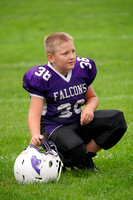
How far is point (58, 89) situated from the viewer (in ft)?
11.7

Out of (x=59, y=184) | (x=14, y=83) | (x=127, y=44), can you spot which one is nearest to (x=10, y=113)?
(x=14, y=83)

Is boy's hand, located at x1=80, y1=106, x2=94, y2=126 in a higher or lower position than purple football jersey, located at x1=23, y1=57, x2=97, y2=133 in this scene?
lower

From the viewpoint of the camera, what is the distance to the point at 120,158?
157 inches

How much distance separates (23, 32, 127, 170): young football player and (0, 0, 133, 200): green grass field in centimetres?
25

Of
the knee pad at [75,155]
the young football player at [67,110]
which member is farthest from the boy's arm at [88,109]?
the knee pad at [75,155]

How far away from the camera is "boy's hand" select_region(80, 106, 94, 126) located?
3580 mm

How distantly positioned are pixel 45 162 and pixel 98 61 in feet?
26.3

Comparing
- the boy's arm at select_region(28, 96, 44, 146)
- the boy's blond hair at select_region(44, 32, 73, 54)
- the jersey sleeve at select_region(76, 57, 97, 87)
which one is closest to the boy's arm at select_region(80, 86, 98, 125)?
the jersey sleeve at select_region(76, 57, 97, 87)

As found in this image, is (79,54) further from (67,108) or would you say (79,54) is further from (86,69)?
(67,108)

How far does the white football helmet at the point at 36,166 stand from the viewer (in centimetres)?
→ 320

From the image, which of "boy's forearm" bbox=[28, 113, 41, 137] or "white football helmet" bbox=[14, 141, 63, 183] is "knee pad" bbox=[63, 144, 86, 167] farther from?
"boy's forearm" bbox=[28, 113, 41, 137]

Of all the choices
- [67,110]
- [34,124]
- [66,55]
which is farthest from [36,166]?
[66,55]

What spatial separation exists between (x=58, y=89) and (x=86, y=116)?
346 mm

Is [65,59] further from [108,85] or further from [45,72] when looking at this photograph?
[108,85]
